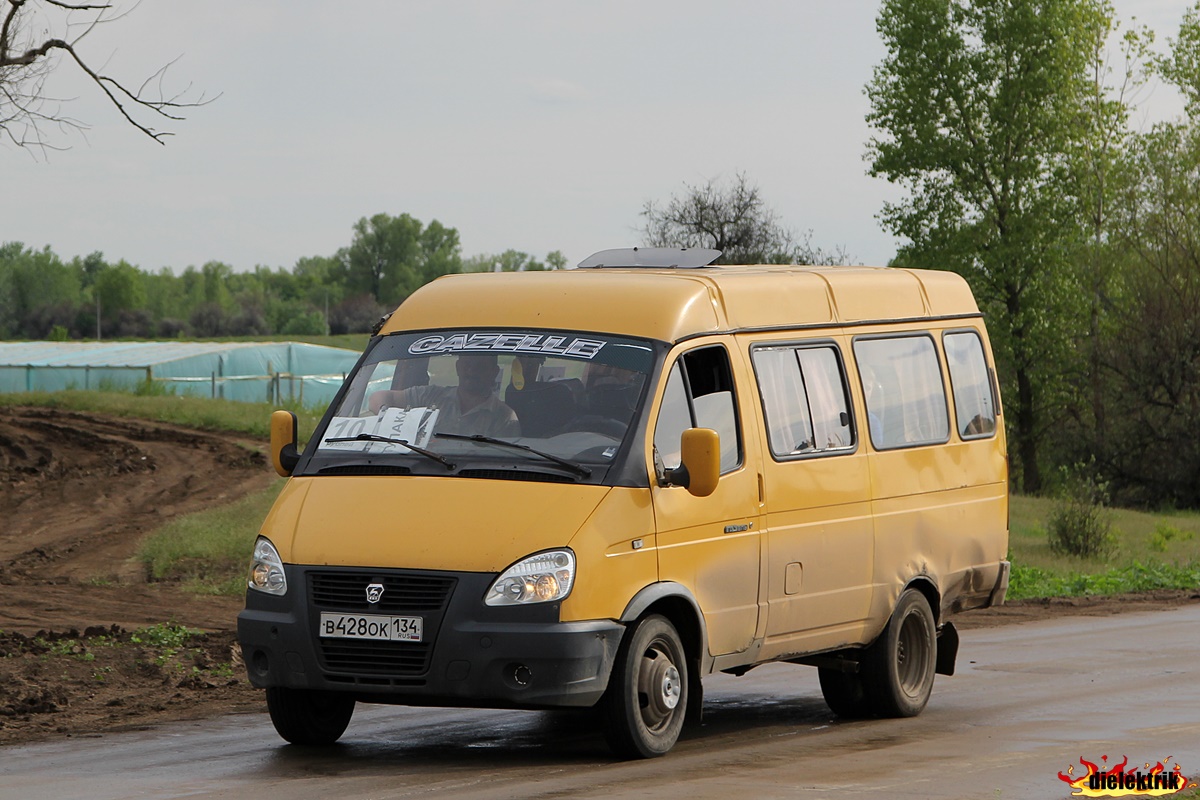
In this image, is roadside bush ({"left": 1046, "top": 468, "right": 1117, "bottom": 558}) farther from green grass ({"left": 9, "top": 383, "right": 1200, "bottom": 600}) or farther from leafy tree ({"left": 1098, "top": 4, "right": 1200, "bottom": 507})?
leafy tree ({"left": 1098, "top": 4, "right": 1200, "bottom": 507})

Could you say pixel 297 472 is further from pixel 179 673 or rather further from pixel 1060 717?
pixel 1060 717

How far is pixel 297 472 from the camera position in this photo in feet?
28.3

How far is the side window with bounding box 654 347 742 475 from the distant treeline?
113m

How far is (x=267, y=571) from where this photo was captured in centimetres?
810

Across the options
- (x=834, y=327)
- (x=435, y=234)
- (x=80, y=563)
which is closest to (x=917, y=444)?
(x=834, y=327)

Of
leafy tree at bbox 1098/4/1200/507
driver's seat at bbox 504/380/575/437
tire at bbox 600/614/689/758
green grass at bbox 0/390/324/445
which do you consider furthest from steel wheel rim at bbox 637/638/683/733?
leafy tree at bbox 1098/4/1200/507

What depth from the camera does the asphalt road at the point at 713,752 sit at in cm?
748

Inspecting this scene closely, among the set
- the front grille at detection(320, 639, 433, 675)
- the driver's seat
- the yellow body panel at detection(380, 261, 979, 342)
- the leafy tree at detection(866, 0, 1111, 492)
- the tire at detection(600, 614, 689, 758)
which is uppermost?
the leafy tree at detection(866, 0, 1111, 492)

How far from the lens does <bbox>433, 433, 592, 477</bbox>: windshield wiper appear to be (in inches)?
314

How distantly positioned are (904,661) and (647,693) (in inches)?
113

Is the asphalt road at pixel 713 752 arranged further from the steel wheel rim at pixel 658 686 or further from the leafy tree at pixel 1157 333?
the leafy tree at pixel 1157 333

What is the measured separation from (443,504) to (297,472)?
1131 mm

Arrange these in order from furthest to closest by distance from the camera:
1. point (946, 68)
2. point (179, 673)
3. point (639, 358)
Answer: point (946, 68)
point (179, 673)
point (639, 358)

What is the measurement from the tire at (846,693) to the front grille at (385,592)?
3.40m
